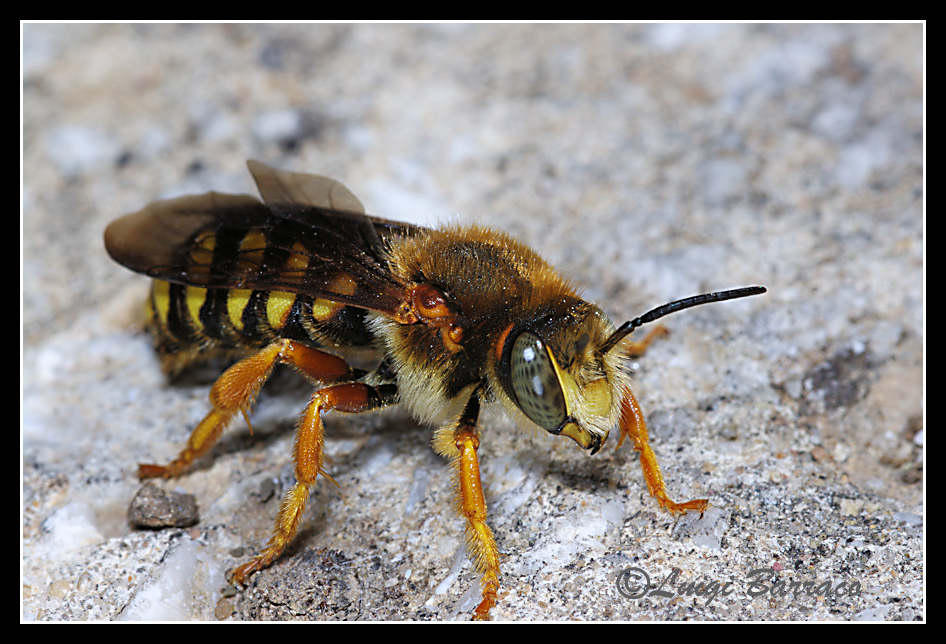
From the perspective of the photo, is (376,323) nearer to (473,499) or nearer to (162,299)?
(473,499)

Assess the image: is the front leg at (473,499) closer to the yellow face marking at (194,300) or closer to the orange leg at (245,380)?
the orange leg at (245,380)

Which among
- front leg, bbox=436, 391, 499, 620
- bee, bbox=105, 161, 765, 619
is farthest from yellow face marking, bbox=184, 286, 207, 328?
front leg, bbox=436, 391, 499, 620

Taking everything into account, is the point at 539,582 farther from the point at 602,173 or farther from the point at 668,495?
the point at 602,173

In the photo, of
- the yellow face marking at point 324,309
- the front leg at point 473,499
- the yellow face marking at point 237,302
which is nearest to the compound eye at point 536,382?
the front leg at point 473,499

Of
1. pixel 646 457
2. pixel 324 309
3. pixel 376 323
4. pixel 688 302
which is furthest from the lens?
pixel 324 309

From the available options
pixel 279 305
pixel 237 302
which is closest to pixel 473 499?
pixel 279 305

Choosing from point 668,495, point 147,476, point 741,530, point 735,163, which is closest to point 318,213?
point 147,476
